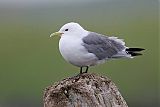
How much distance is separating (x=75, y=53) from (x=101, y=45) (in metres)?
0.32

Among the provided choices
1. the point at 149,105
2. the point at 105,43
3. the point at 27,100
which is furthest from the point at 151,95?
the point at 105,43

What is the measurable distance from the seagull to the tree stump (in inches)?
34.8

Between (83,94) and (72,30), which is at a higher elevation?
(72,30)

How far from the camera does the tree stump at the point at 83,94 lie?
13.5ft

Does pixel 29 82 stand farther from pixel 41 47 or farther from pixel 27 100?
pixel 41 47

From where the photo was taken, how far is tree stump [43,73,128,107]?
13.5 feet

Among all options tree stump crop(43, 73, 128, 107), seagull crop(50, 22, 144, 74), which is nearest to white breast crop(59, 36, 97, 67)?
seagull crop(50, 22, 144, 74)

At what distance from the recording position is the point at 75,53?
17.1 ft

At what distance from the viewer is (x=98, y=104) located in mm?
4098

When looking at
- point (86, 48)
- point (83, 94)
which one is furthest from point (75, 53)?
point (83, 94)

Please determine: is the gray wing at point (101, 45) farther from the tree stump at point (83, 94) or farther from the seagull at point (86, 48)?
the tree stump at point (83, 94)

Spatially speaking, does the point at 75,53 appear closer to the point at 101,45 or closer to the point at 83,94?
the point at 101,45

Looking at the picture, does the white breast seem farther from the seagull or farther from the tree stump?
the tree stump

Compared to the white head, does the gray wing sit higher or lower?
lower
